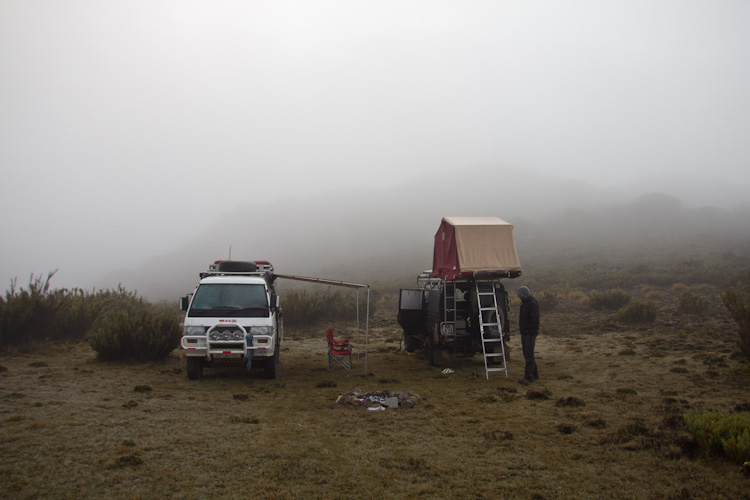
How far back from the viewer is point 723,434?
16.2 feet

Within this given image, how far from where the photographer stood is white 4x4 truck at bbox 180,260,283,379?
9172mm

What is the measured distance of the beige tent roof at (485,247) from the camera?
10.6 meters

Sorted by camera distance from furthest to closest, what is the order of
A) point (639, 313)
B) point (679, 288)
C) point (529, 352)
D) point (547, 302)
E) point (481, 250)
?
point (679, 288) < point (547, 302) < point (639, 313) < point (481, 250) < point (529, 352)

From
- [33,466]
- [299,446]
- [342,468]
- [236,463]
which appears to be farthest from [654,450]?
[33,466]

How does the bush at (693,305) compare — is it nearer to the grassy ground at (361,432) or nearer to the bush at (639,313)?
the bush at (639,313)

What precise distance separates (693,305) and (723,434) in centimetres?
1675

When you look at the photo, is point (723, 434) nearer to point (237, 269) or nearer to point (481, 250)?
point (481, 250)

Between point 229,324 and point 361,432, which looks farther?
point 229,324

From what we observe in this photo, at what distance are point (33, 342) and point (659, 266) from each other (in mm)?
36694

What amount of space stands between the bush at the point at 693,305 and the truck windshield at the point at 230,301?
689 inches

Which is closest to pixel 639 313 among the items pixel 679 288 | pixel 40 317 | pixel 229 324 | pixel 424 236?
pixel 679 288

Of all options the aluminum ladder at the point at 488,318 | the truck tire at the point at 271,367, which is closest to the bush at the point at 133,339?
the truck tire at the point at 271,367

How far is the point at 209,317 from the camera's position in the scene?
31.3ft

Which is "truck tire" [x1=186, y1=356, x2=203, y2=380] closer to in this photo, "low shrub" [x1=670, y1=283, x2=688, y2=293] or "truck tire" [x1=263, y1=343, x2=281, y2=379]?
"truck tire" [x1=263, y1=343, x2=281, y2=379]
